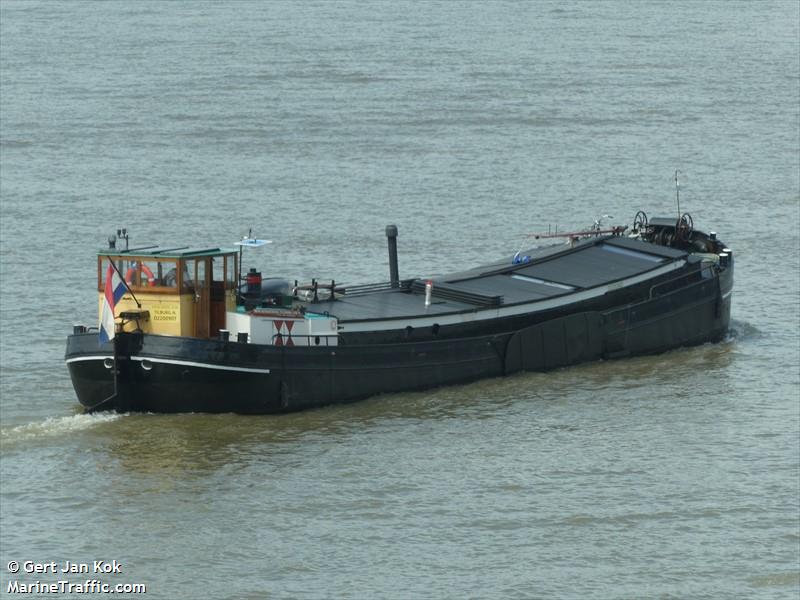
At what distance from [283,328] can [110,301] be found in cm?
395

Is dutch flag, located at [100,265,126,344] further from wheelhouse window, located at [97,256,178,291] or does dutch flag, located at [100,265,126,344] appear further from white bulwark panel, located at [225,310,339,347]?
white bulwark panel, located at [225,310,339,347]

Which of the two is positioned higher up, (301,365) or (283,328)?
(283,328)

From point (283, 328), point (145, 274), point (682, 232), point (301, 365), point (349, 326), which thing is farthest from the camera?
point (682, 232)

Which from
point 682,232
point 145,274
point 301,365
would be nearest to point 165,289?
point 145,274

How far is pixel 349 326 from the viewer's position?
133ft

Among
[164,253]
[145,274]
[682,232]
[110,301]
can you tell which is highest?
[164,253]

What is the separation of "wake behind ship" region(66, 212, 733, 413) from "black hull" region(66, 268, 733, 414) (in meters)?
0.03

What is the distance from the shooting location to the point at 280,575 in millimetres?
30984

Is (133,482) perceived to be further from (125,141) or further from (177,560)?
(125,141)

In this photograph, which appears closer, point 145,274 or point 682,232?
point 145,274

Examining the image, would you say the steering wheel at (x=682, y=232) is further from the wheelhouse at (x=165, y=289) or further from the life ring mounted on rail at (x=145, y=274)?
the life ring mounted on rail at (x=145, y=274)

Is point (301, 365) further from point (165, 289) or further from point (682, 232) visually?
point (682, 232)

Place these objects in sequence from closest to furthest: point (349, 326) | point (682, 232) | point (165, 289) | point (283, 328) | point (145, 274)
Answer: point (165, 289) → point (145, 274) → point (283, 328) → point (349, 326) → point (682, 232)

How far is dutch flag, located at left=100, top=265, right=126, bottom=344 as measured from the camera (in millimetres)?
38156
